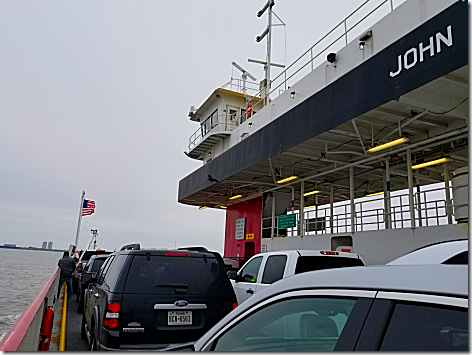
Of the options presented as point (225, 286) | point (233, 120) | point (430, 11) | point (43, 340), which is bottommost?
point (43, 340)

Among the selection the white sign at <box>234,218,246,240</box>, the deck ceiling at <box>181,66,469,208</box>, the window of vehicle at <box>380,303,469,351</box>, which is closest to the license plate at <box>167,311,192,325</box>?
the window of vehicle at <box>380,303,469,351</box>

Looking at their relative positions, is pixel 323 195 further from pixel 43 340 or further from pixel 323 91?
pixel 43 340

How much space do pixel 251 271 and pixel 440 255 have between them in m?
5.86

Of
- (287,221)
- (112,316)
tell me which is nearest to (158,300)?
(112,316)

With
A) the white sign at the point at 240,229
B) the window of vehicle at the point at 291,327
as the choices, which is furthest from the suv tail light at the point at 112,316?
the white sign at the point at 240,229

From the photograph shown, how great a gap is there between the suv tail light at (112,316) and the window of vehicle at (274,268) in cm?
317

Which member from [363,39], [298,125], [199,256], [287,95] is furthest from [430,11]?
[199,256]

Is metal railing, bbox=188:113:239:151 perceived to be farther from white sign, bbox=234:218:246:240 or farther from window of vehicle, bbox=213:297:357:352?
window of vehicle, bbox=213:297:357:352

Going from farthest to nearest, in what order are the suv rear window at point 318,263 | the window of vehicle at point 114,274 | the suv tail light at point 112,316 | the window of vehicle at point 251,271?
1. the window of vehicle at point 251,271
2. the suv rear window at point 318,263
3. the window of vehicle at point 114,274
4. the suv tail light at point 112,316

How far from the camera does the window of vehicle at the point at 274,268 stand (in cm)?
680

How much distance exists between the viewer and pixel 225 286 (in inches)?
200

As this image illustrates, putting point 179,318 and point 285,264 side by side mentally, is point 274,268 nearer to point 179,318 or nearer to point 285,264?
point 285,264

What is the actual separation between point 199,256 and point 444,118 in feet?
27.6

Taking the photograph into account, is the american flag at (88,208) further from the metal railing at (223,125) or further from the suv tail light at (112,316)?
the suv tail light at (112,316)
